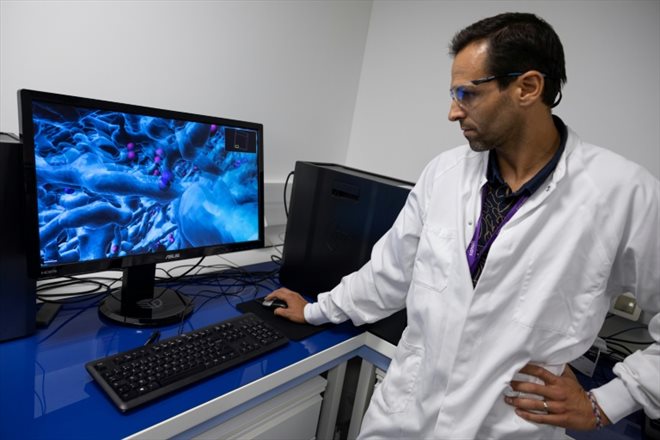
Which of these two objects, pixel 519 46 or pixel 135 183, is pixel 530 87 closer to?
pixel 519 46

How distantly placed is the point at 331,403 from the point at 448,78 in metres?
1.42

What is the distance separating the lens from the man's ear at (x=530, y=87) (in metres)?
0.87

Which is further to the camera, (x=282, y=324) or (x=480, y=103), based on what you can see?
(x=282, y=324)

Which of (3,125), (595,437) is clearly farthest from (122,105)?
(595,437)

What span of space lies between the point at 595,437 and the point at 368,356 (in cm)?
60

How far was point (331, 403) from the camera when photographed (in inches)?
56.5


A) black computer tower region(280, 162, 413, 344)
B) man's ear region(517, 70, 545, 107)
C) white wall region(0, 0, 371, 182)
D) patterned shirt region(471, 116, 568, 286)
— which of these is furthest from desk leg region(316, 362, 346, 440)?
man's ear region(517, 70, 545, 107)

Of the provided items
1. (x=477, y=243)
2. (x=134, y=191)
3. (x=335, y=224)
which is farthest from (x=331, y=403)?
(x=134, y=191)

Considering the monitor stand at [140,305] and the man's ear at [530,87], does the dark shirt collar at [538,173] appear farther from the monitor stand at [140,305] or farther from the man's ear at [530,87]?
the monitor stand at [140,305]

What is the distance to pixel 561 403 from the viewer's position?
86 cm

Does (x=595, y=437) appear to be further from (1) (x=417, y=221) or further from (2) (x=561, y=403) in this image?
(1) (x=417, y=221)

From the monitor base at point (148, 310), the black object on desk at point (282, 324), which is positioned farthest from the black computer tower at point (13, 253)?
the black object on desk at point (282, 324)

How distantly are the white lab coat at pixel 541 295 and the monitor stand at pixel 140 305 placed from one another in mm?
655

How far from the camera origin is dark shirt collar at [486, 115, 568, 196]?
Answer: 0.89 m
